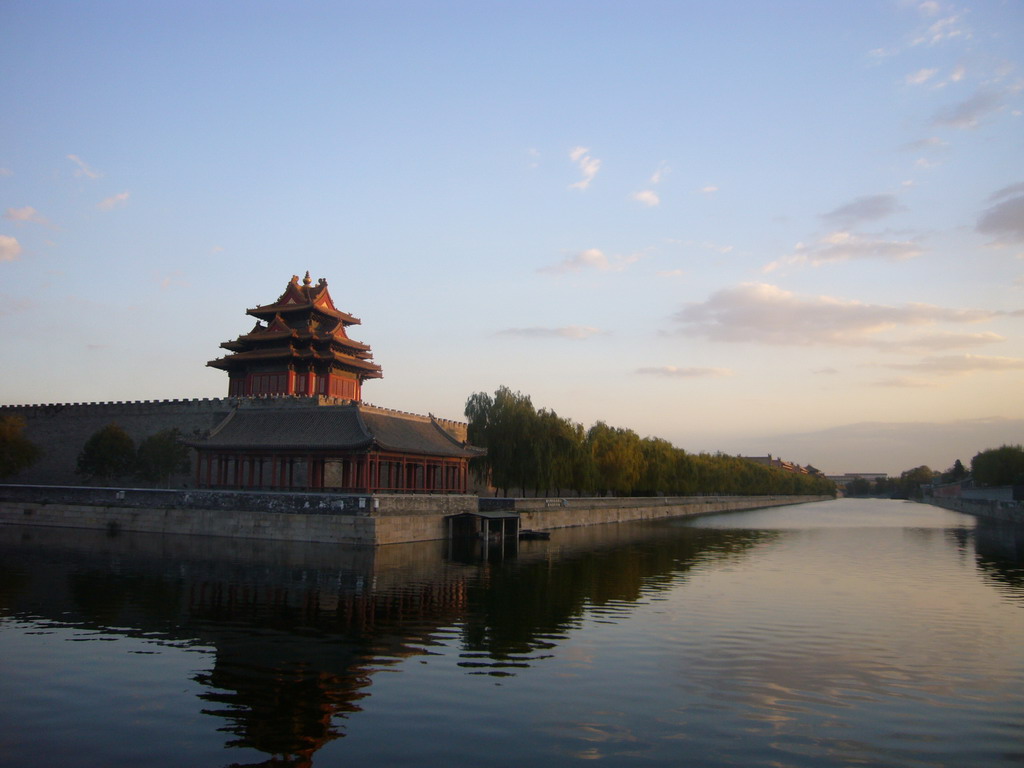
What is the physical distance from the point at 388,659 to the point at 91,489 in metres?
31.1

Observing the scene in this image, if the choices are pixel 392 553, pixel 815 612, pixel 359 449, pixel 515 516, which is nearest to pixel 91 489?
pixel 359 449

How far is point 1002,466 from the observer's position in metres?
84.4

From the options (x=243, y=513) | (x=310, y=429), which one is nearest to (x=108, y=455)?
(x=310, y=429)

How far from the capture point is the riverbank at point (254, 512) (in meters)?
31.7

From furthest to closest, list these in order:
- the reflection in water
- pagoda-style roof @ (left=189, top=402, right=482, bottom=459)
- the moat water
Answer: pagoda-style roof @ (left=189, top=402, right=482, bottom=459), the reflection in water, the moat water

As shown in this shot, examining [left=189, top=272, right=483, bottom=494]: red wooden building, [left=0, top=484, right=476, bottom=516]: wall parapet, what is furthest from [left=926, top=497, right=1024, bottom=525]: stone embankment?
[left=0, top=484, right=476, bottom=516]: wall parapet

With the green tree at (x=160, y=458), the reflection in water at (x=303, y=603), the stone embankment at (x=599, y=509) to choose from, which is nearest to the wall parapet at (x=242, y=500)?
the reflection in water at (x=303, y=603)

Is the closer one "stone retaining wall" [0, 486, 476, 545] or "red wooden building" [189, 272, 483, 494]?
"stone retaining wall" [0, 486, 476, 545]

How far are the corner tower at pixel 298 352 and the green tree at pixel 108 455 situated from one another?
7905mm

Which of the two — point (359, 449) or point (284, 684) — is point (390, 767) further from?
point (359, 449)

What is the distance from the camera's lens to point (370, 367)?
179ft

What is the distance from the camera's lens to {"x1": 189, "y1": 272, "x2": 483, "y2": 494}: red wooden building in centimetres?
3722

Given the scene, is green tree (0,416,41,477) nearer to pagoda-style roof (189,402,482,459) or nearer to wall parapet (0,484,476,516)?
wall parapet (0,484,476,516)

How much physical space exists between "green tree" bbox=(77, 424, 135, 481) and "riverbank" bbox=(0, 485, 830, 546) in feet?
25.8
